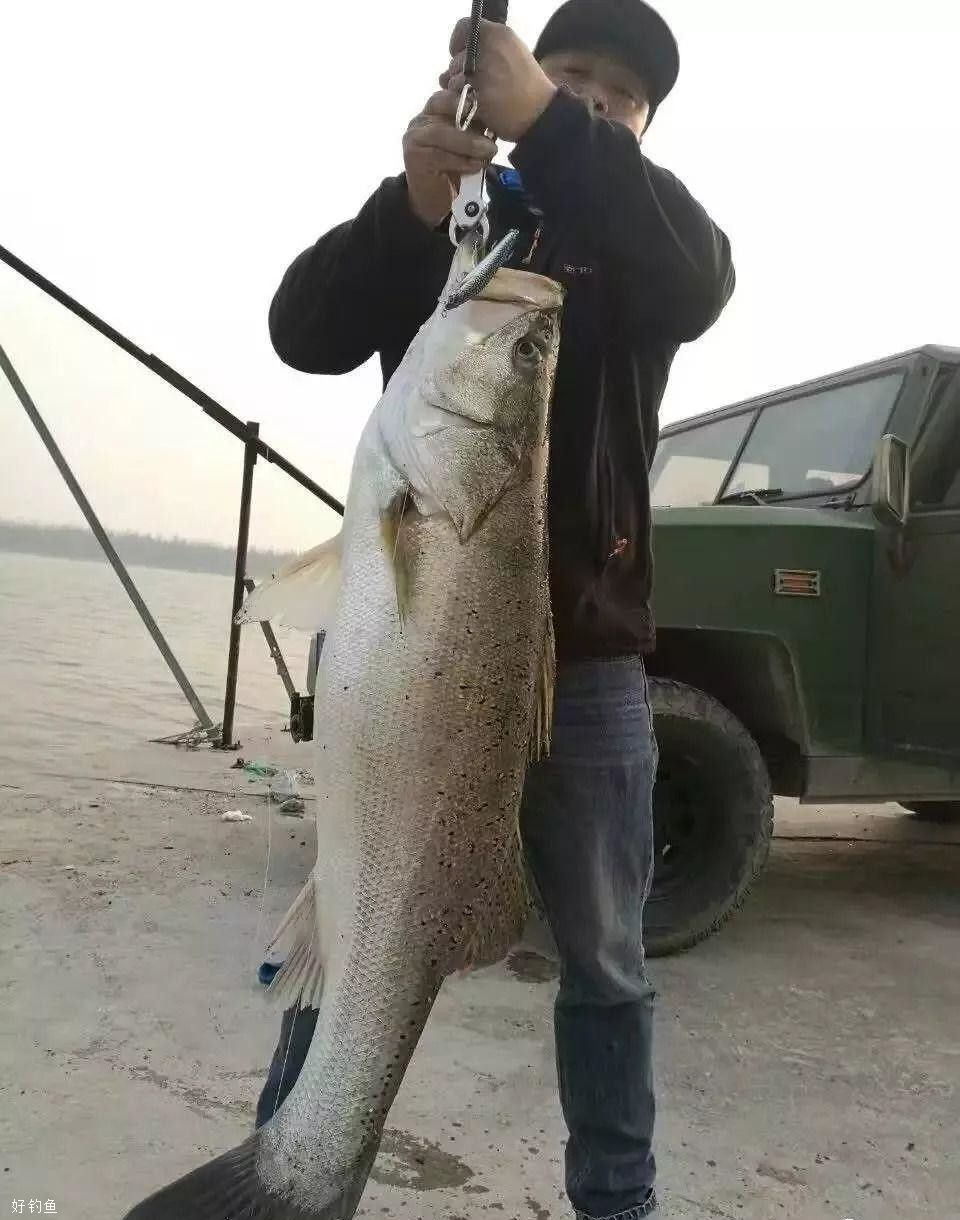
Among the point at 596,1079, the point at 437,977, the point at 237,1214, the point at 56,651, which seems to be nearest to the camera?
the point at 237,1214

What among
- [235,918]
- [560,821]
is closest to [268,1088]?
[560,821]

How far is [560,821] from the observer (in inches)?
68.6

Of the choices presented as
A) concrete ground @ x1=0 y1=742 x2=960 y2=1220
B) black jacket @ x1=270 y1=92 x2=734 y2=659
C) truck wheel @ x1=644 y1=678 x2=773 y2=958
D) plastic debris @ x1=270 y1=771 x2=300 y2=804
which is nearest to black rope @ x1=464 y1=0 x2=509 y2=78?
black jacket @ x1=270 y1=92 x2=734 y2=659

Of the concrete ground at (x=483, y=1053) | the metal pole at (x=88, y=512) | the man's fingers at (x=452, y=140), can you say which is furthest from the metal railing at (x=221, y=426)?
the man's fingers at (x=452, y=140)

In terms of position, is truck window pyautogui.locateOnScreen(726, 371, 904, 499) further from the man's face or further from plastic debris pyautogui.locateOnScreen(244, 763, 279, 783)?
plastic debris pyautogui.locateOnScreen(244, 763, 279, 783)

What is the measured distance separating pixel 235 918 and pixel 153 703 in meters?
7.61

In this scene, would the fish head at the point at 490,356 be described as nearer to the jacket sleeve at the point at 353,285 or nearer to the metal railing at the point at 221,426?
the jacket sleeve at the point at 353,285

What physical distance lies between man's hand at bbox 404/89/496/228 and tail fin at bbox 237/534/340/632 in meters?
0.57

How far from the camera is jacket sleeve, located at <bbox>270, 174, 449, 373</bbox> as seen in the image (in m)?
1.70

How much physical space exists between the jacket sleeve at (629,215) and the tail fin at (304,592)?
0.64 metres

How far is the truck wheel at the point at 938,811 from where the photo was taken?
21.0 feet

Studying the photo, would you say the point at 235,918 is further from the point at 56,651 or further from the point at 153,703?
the point at 56,651

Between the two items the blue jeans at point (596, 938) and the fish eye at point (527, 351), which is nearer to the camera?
the fish eye at point (527, 351)

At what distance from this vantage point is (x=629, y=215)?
1620mm
